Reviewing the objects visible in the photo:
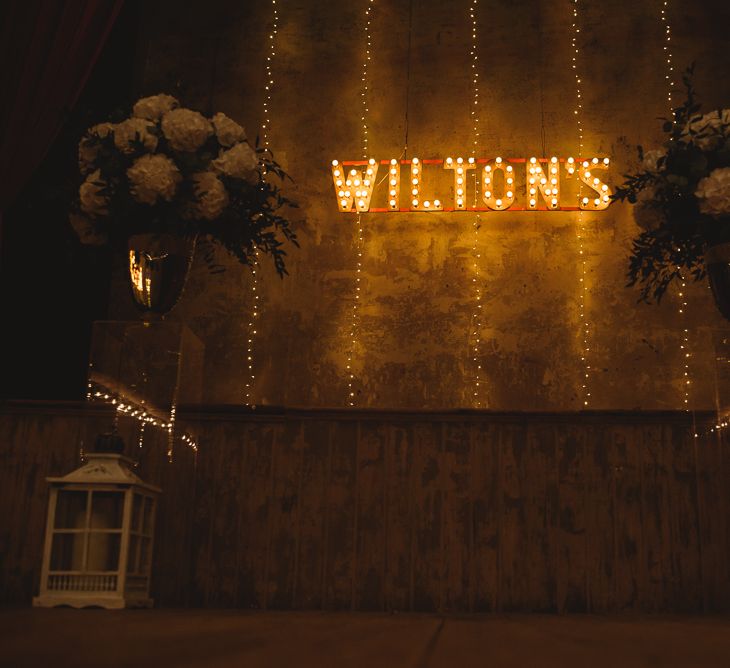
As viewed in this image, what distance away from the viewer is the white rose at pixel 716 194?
2543mm

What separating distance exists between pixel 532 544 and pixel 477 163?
3.51m

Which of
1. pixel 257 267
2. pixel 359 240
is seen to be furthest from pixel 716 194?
pixel 359 240

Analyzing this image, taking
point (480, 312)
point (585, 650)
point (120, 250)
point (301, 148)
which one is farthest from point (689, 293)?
point (585, 650)

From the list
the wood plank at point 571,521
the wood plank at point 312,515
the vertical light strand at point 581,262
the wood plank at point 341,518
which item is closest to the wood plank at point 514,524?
the wood plank at point 571,521

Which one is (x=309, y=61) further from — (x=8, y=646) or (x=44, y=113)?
(x=8, y=646)

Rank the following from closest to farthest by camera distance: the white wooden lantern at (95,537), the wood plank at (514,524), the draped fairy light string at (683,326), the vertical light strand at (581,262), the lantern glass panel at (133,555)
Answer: the white wooden lantern at (95,537) < the lantern glass panel at (133,555) < the wood plank at (514,524) < the draped fairy light string at (683,326) < the vertical light strand at (581,262)

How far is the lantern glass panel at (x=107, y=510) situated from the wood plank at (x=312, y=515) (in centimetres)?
70

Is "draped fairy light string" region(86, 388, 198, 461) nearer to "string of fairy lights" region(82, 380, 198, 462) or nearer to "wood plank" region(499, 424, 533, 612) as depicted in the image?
"string of fairy lights" region(82, 380, 198, 462)

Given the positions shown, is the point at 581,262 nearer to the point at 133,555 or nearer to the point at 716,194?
the point at 716,194

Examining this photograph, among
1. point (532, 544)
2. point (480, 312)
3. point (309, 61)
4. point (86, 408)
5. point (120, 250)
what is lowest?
point (532, 544)

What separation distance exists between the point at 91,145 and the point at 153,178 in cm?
33

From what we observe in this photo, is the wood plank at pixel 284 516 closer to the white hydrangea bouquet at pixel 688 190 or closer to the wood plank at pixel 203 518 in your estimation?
the wood plank at pixel 203 518

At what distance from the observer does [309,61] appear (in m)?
6.51

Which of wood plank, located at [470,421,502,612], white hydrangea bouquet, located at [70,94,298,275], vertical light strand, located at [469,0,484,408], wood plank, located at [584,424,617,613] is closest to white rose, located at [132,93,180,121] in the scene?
white hydrangea bouquet, located at [70,94,298,275]
